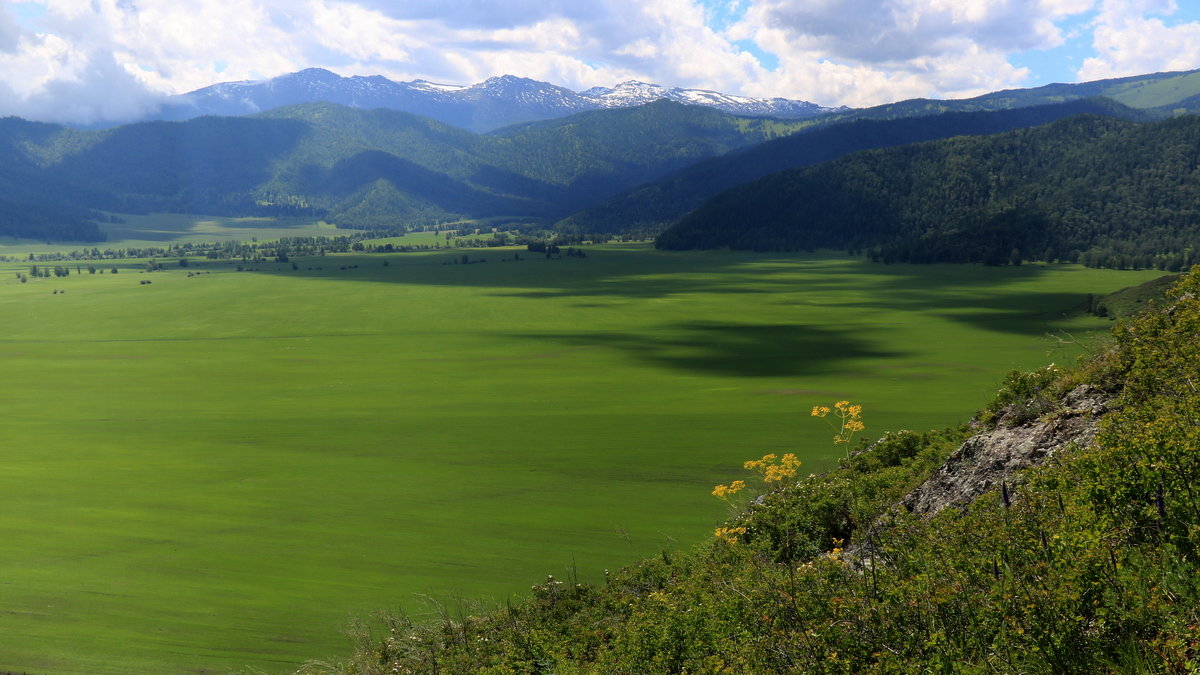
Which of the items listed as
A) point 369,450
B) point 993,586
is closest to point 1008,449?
point 993,586

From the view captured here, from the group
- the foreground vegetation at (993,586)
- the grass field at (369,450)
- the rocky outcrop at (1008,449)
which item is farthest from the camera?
the grass field at (369,450)

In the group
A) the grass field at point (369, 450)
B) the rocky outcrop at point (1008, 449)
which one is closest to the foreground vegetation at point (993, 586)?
the rocky outcrop at point (1008, 449)

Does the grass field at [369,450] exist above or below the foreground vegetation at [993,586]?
below

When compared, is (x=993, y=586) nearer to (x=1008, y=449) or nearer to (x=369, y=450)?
(x=1008, y=449)

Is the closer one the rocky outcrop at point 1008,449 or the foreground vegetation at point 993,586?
the foreground vegetation at point 993,586

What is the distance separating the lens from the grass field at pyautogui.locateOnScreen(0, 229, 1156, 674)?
141 feet

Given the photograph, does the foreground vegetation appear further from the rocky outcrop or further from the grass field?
the grass field

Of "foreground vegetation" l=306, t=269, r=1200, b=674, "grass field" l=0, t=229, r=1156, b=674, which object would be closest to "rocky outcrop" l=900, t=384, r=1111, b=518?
"foreground vegetation" l=306, t=269, r=1200, b=674

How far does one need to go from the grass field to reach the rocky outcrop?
16.9 metres

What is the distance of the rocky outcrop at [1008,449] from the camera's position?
24.2 m

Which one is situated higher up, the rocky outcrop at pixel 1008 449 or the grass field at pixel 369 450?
the rocky outcrop at pixel 1008 449

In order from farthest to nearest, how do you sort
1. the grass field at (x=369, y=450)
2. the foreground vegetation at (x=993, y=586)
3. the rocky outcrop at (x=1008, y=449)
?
1. the grass field at (x=369, y=450)
2. the rocky outcrop at (x=1008, y=449)
3. the foreground vegetation at (x=993, y=586)

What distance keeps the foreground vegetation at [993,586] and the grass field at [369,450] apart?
15071 mm

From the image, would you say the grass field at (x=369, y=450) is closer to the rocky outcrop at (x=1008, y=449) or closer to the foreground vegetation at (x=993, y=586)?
the foreground vegetation at (x=993, y=586)
